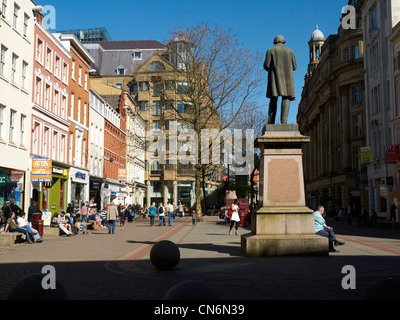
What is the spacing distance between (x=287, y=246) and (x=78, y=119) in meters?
34.4

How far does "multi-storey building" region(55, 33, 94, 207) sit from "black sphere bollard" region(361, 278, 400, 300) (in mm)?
36946

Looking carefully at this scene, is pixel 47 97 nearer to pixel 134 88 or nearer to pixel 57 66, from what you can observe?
pixel 57 66

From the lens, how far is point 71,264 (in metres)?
11.6

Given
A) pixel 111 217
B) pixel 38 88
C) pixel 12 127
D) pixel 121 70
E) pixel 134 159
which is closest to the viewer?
pixel 111 217

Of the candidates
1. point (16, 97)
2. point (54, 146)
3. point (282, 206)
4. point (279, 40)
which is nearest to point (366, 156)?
point (54, 146)

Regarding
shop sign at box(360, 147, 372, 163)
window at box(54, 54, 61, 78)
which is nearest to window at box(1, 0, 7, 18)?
window at box(54, 54, 61, 78)

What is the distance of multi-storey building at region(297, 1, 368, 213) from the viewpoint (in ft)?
199

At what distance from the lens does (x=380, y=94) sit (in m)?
44.1

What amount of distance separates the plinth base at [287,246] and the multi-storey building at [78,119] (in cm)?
2972

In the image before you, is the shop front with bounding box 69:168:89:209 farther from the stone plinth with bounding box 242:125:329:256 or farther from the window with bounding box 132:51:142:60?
the window with bounding box 132:51:142:60

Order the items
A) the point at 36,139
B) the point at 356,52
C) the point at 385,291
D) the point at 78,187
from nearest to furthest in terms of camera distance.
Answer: the point at 385,291 < the point at 36,139 < the point at 78,187 < the point at 356,52

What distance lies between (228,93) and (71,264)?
29.7 m

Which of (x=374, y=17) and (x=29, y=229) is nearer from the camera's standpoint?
(x=29, y=229)
